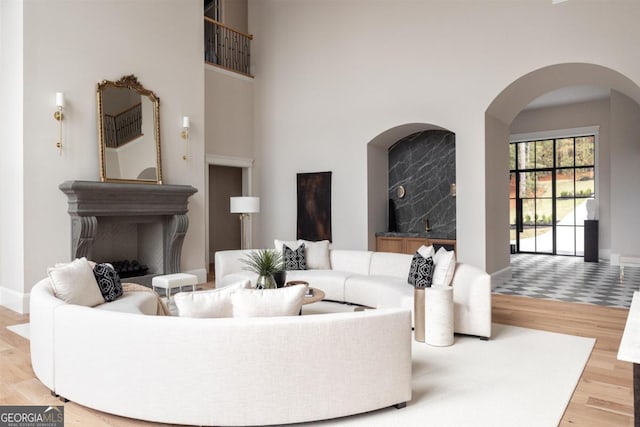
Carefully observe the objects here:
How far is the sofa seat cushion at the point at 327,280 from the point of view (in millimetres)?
5727

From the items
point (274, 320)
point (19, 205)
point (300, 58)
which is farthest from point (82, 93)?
point (274, 320)

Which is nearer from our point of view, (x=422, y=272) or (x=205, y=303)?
(x=205, y=303)

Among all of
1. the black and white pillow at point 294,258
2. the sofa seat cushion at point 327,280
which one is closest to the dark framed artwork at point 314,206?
the black and white pillow at point 294,258

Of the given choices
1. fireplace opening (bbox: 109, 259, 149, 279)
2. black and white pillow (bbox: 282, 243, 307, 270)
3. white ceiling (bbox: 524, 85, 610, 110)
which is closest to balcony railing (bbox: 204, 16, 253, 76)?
fireplace opening (bbox: 109, 259, 149, 279)

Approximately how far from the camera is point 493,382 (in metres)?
3.21

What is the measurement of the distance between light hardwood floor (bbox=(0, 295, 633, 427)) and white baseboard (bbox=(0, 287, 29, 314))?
110 mm

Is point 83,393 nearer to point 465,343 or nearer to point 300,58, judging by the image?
point 465,343

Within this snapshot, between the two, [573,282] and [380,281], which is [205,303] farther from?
[573,282]

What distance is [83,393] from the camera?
8.98 ft

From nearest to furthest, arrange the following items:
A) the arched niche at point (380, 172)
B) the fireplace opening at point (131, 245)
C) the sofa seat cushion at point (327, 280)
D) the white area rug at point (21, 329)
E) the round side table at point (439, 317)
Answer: the round side table at point (439, 317) < the white area rug at point (21, 329) < the sofa seat cushion at point (327, 280) < the fireplace opening at point (131, 245) < the arched niche at point (380, 172)

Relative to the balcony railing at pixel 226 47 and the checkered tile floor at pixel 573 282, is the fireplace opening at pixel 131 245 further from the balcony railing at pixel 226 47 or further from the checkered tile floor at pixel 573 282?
the checkered tile floor at pixel 573 282

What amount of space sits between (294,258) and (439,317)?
2665 millimetres

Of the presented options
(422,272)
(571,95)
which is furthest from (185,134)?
(571,95)

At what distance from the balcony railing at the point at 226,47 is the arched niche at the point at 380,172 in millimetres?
3343
